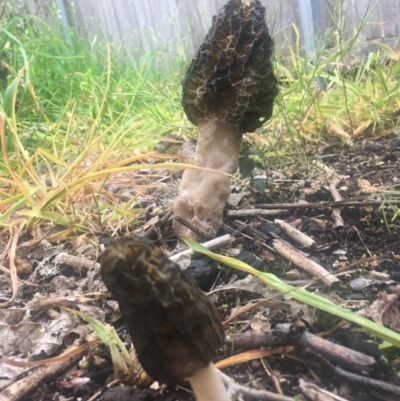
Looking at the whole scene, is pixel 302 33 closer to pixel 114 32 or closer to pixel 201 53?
pixel 201 53

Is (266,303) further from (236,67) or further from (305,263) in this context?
(236,67)

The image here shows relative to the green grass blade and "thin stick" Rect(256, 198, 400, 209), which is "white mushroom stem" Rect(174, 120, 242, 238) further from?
the green grass blade

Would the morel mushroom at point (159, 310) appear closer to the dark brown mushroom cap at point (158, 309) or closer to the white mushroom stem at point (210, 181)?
the dark brown mushroom cap at point (158, 309)

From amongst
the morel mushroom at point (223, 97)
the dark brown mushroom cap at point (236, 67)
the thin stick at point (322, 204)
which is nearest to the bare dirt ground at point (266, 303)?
the thin stick at point (322, 204)

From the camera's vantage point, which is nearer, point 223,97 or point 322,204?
point 223,97

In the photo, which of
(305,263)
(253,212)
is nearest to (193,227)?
(253,212)

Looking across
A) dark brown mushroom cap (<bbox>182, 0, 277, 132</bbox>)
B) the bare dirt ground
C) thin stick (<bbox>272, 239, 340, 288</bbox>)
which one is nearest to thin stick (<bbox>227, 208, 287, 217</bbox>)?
the bare dirt ground
